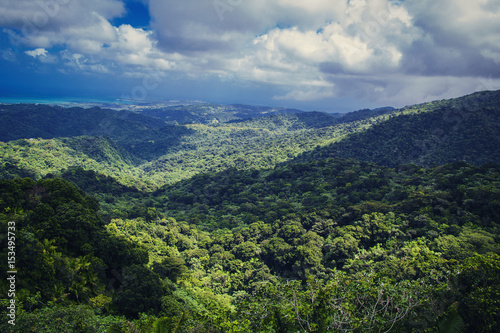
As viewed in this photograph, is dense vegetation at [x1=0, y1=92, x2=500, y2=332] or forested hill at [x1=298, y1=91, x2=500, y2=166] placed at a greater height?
forested hill at [x1=298, y1=91, x2=500, y2=166]

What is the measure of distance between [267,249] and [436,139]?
119 m

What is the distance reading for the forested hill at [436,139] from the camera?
367ft

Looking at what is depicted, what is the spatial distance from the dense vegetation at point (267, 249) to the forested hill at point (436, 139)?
1.25 metres

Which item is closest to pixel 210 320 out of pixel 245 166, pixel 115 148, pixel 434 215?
pixel 434 215

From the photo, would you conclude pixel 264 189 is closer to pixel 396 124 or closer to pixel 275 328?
pixel 275 328

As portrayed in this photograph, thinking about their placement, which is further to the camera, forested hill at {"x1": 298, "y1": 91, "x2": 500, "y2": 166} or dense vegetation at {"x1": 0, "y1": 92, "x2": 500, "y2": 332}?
forested hill at {"x1": 298, "y1": 91, "x2": 500, "y2": 166}

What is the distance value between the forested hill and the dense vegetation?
1.25 metres

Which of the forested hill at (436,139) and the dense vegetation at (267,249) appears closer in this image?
the dense vegetation at (267,249)

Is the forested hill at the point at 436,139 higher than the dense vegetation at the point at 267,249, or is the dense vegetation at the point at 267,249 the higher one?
the forested hill at the point at 436,139

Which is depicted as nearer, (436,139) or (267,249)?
(267,249)

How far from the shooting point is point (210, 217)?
78.1 meters

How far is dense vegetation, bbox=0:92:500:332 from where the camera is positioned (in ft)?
50.0

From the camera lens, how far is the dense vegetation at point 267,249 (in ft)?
50.0

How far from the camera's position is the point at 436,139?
12862 centimetres
